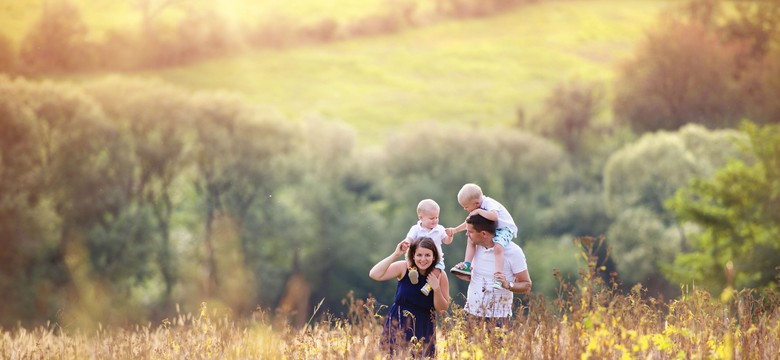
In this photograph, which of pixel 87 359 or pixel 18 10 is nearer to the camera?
pixel 87 359

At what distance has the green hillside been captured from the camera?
79.9 metres

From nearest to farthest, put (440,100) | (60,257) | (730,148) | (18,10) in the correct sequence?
(60,257) < (730,148) < (18,10) < (440,100)

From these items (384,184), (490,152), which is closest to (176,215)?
(384,184)

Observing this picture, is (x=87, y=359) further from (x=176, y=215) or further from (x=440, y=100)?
(x=440, y=100)

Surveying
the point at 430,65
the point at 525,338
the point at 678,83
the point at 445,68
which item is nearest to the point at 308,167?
the point at 678,83

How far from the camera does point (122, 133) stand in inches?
1976

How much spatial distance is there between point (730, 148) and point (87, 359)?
174ft

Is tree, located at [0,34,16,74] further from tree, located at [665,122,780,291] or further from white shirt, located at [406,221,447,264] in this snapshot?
white shirt, located at [406,221,447,264]

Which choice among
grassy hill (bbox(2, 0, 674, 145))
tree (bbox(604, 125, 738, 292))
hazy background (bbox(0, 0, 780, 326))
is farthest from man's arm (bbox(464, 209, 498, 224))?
grassy hill (bbox(2, 0, 674, 145))

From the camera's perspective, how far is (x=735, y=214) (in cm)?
4362

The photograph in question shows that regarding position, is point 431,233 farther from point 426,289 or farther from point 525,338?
point 525,338

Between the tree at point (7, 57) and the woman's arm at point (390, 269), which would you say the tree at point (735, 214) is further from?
the tree at point (7, 57)

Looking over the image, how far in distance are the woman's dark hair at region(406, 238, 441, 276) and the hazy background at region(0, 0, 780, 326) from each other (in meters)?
24.1

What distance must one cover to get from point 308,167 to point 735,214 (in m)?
23.3
